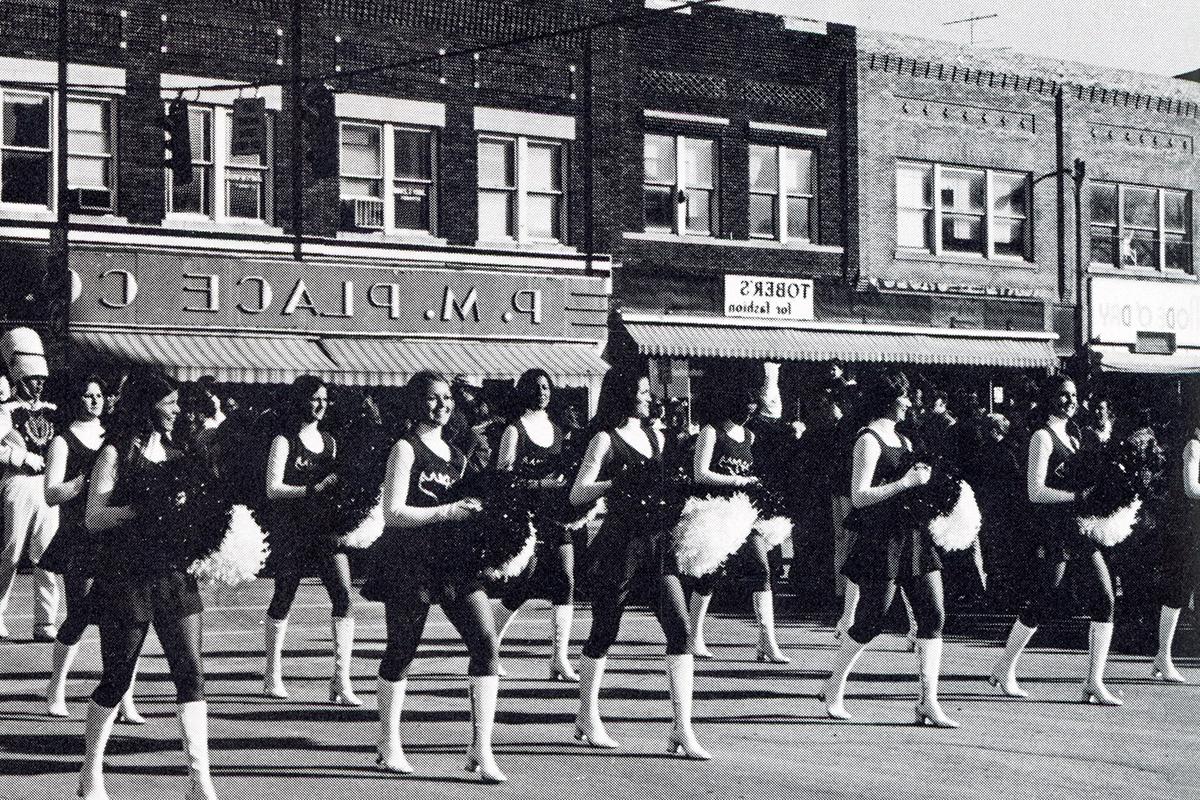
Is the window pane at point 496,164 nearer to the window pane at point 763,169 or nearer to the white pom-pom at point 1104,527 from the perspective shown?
the window pane at point 763,169

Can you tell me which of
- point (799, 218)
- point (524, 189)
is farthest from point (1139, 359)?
point (524, 189)

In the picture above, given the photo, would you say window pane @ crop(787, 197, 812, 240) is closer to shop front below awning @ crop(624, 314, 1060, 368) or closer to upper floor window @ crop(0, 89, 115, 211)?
shop front below awning @ crop(624, 314, 1060, 368)

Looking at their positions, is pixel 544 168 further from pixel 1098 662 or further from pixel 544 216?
pixel 1098 662

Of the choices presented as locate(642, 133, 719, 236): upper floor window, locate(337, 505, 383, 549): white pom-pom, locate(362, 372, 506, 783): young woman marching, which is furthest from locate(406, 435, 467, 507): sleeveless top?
locate(642, 133, 719, 236): upper floor window

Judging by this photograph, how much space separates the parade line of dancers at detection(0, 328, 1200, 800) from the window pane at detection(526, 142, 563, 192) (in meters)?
15.1

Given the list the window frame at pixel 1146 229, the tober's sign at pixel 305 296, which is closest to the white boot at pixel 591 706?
the tober's sign at pixel 305 296

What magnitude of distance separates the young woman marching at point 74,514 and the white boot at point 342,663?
3.88 ft

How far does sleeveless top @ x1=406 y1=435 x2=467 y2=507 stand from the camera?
8.12 meters

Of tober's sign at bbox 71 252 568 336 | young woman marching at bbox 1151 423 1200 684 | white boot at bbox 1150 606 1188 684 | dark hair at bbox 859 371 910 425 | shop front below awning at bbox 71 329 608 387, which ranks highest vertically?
tober's sign at bbox 71 252 568 336

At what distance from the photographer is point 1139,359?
32.0 meters

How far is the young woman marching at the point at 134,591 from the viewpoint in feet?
23.9

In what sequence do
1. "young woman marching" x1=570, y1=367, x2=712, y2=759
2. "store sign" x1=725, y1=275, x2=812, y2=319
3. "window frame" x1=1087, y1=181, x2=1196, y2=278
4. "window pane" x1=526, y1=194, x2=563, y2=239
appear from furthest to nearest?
1. "window frame" x1=1087, y1=181, x2=1196, y2=278
2. "store sign" x1=725, y1=275, x2=812, y2=319
3. "window pane" x1=526, y1=194, x2=563, y2=239
4. "young woman marching" x1=570, y1=367, x2=712, y2=759

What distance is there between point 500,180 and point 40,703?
17102 millimetres

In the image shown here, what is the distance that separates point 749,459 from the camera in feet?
37.5
